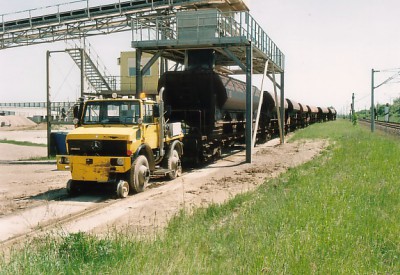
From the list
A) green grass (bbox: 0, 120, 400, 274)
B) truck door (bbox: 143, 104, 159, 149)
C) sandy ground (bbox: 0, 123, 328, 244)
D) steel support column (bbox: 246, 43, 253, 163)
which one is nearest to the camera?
green grass (bbox: 0, 120, 400, 274)

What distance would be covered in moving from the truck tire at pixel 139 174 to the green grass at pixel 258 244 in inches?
121

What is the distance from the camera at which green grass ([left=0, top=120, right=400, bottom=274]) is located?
457cm

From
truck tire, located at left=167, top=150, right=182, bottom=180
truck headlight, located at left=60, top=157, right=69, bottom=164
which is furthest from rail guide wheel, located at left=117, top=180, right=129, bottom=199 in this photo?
truck tire, located at left=167, top=150, right=182, bottom=180

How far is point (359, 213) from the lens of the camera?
22.7ft

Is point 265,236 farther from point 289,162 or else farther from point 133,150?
point 289,162

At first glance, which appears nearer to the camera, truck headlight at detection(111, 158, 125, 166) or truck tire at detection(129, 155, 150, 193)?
truck headlight at detection(111, 158, 125, 166)

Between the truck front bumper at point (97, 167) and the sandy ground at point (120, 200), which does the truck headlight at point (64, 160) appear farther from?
the sandy ground at point (120, 200)

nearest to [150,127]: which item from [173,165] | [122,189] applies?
[173,165]

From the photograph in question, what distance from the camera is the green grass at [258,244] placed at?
180 inches

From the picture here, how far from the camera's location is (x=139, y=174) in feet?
34.7

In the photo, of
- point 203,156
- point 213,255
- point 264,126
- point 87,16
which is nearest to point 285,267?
point 213,255

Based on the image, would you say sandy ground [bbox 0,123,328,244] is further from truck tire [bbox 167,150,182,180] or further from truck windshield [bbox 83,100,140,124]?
truck windshield [bbox 83,100,140,124]

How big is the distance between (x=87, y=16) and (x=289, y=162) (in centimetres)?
1804

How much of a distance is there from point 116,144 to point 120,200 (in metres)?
1.48
